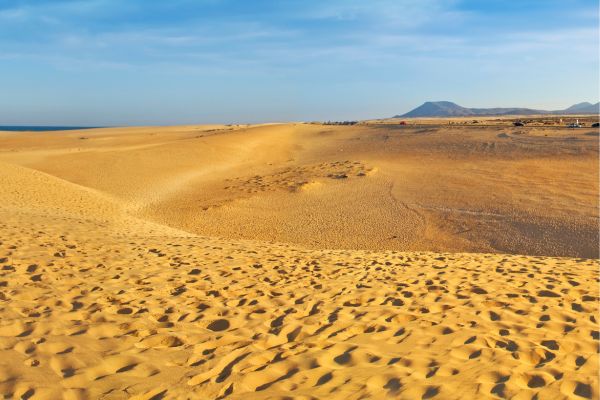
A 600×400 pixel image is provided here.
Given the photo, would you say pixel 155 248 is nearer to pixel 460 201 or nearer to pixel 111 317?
pixel 111 317

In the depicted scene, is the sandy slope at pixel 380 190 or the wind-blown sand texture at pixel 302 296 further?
the sandy slope at pixel 380 190

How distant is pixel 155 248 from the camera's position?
28.7 feet

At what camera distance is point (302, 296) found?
20.3 feet

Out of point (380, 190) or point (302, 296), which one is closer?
point (302, 296)

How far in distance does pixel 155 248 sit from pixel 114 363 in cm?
476

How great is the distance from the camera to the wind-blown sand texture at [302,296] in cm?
396

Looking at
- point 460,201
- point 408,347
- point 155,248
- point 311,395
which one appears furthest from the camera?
point 460,201

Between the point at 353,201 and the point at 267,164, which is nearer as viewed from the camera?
the point at 353,201

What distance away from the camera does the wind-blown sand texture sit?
3959mm

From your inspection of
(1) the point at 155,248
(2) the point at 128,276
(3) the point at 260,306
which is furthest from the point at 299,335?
(1) the point at 155,248

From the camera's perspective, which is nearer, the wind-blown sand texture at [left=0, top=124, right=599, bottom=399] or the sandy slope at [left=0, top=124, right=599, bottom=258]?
the wind-blown sand texture at [left=0, top=124, right=599, bottom=399]

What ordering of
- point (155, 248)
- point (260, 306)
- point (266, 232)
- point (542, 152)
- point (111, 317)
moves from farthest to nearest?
point (542, 152), point (266, 232), point (155, 248), point (260, 306), point (111, 317)

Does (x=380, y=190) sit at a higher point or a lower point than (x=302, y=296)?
higher

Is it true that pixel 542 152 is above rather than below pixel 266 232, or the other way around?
above
